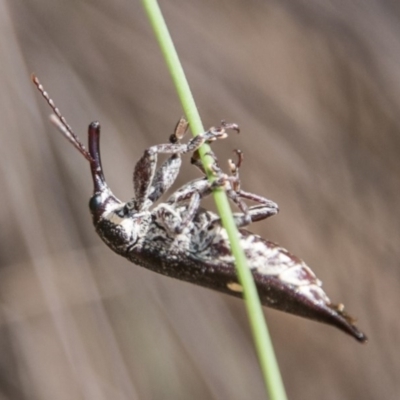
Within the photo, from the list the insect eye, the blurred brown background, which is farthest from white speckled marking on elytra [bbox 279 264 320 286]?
the blurred brown background

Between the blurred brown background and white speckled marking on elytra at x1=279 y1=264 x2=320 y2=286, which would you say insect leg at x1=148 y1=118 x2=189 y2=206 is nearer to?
white speckled marking on elytra at x1=279 y1=264 x2=320 y2=286

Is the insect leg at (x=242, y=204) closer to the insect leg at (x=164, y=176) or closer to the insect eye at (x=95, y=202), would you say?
the insect leg at (x=164, y=176)

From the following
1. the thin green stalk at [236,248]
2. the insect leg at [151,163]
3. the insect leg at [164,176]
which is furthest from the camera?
the insect leg at [164,176]

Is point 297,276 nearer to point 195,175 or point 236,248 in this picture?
point 236,248

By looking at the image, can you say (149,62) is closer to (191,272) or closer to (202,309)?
(202,309)

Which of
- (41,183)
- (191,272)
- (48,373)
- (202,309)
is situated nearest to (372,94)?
(202,309)

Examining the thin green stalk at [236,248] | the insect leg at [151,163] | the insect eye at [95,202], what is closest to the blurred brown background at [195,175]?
the insect eye at [95,202]
